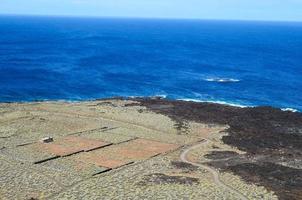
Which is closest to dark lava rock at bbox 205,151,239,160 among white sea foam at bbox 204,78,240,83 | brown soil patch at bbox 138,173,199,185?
brown soil patch at bbox 138,173,199,185

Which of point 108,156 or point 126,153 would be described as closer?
point 108,156

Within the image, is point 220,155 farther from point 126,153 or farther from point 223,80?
point 223,80

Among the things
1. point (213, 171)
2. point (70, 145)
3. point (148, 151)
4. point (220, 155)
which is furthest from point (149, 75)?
point (213, 171)

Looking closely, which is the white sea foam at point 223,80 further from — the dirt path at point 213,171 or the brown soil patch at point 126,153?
the brown soil patch at point 126,153

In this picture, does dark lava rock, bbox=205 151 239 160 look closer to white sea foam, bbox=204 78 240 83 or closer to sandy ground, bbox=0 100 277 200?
sandy ground, bbox=0 100 277 200

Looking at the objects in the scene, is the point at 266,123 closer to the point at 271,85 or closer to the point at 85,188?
the point at 85,188

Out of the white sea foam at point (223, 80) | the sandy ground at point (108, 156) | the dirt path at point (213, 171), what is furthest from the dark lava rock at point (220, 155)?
the white sea foam at point (223, 80)
